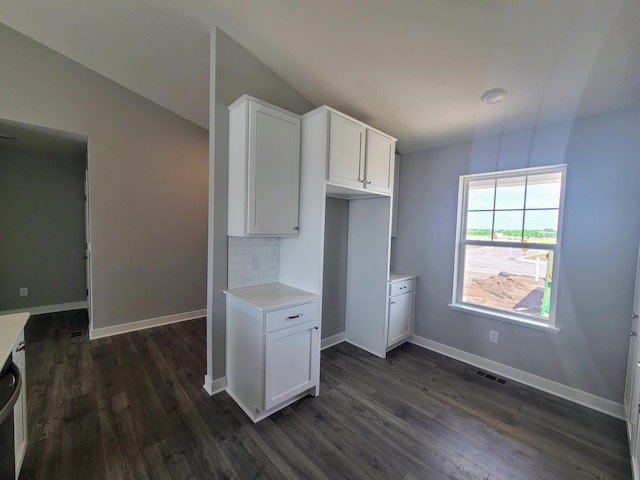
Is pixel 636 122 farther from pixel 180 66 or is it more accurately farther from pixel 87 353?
pixel 87 353

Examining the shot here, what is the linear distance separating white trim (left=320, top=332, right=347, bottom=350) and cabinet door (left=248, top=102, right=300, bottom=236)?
1485 millimetres

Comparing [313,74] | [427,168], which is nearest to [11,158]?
[313,74]

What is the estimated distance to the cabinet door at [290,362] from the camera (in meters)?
1.86

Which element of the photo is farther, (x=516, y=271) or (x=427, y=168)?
(x=427, y=168)

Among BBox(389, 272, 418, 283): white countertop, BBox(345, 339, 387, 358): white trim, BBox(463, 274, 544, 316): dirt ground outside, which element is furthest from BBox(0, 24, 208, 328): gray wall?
BBox(463, 274, 544, 316): dirt ground outside

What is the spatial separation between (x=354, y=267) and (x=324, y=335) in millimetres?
862

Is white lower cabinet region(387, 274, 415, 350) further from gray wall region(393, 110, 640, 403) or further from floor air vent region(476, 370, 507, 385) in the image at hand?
floor air vent region(476, 370, 507, 385)

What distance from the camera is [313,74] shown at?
2.32m

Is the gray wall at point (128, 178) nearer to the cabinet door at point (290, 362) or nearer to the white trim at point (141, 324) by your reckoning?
the white trim at point (141, 324)

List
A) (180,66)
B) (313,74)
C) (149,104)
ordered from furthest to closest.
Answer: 1. (149,104)
2. (180,66)
3. (313,74)

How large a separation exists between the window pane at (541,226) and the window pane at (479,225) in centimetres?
32

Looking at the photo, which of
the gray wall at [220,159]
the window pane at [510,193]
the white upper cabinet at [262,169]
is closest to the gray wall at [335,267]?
the white upper cabinet at [262,169]

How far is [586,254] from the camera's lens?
2.18m

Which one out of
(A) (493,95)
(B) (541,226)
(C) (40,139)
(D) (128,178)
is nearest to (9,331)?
(D) (128,178)
